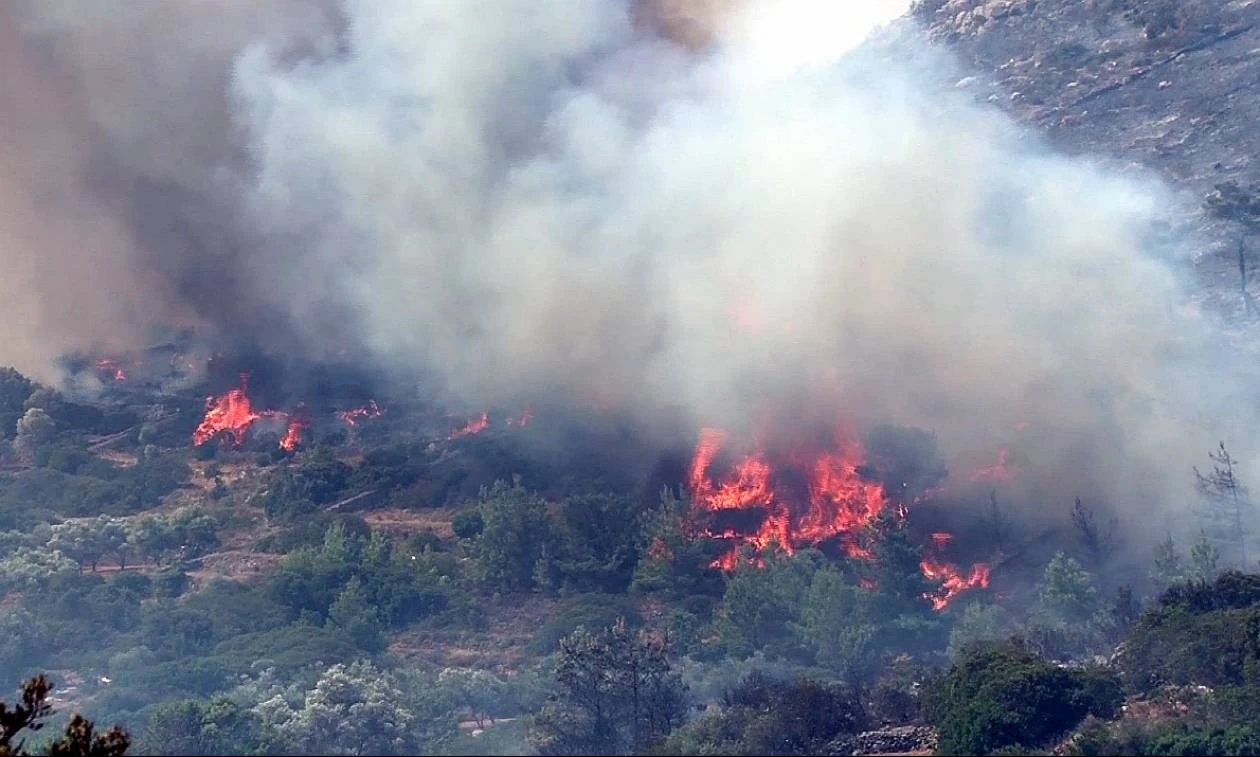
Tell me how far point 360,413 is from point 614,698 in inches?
1785

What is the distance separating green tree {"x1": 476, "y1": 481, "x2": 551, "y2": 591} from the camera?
6956cm

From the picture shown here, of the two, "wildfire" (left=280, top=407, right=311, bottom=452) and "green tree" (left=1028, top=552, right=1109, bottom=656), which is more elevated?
"wildfire" (left=280, top=407, right=311, bottom=452)

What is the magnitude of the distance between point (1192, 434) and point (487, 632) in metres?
33.2

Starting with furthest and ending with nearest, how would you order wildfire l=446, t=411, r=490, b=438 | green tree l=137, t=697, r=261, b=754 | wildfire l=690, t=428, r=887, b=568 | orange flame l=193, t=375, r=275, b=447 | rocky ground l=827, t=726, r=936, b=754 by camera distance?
orange flame l=193, t=375, r=275, b=447
wildfire l=446, t=411, r=490, b=438
wildfire l=690, t=428, r=887, b=568
rocky ground l=827, t=726, r=936, b=754
green tree l=137, t=697, r=261, b=754

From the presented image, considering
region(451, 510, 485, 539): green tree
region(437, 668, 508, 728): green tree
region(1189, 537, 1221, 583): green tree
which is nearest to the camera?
region(437, 668, 508, 728): green tree

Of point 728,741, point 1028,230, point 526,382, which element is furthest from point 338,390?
point 728,741

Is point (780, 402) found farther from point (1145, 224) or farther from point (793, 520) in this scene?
point (1145, 224)

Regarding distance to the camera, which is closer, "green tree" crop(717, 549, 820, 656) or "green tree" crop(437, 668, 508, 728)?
"green tree" crop(437, 668, 508, 728)

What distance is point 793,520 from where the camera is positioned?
230ft

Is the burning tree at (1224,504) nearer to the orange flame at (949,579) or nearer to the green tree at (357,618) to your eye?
the orange flame at (949,579)

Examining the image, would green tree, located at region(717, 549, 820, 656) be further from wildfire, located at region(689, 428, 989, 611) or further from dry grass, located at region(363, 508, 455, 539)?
dry grass, located at region(363, 508, 455, 539)

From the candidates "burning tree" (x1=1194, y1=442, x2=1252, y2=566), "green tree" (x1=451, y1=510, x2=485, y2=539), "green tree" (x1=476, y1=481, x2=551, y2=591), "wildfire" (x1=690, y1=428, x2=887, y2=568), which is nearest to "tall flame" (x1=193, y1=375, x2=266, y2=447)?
"green tree" (x1=451, y1=510, x2=485, y2=539)

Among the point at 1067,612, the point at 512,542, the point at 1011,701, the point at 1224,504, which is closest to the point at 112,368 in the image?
the point at 512,542

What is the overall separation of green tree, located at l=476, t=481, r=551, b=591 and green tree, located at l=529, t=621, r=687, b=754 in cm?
1712
